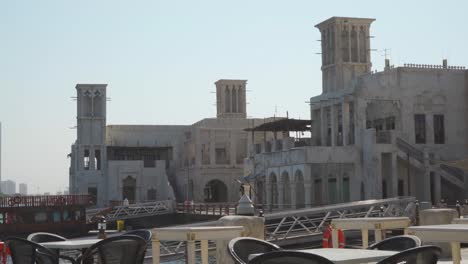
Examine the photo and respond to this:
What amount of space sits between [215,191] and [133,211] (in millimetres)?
17384

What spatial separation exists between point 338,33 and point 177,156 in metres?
29.4

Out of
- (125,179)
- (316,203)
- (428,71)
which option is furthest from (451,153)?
(125,179)

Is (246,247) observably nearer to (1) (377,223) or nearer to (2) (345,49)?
(1) (377,223)

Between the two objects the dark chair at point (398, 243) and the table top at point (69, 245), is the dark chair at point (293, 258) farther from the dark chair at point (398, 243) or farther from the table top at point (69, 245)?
the table top at point (69, 245)

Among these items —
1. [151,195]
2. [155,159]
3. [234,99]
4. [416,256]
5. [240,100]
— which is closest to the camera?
[416,256]

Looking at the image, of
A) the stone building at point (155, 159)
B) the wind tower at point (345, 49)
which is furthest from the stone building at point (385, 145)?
the stone building at point (155, 159)

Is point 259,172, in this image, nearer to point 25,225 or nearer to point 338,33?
point 338,33

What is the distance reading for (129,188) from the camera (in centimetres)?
7681

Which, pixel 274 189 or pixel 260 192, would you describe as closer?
pixel 274 189

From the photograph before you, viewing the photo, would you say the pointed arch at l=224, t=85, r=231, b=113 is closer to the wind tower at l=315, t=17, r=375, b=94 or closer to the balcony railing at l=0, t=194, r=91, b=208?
the wind tower at l=315, t=17, r=375, b=94

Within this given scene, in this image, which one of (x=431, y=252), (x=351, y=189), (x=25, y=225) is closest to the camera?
(x=431, y=252)

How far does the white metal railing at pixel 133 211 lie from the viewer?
60.7 m

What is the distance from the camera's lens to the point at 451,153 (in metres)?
48.8

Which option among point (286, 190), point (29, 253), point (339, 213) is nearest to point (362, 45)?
point (286, 190)
